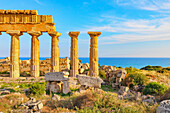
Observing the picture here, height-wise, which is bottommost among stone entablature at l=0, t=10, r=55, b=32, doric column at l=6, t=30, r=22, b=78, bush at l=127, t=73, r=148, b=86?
bush at l=127, t=73, r=148, b=86

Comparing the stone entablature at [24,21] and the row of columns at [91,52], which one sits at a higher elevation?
the stone entablature at [24,21]

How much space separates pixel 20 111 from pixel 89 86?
22.1 ft

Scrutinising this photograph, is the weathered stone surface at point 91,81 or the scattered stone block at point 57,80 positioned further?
the scattered stone block at point 57,80

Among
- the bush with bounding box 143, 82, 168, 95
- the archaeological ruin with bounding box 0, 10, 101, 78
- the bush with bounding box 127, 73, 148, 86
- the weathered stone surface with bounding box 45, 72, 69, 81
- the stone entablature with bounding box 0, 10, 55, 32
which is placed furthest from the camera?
the stone entablature with bounding box 0, 10, 55, 32

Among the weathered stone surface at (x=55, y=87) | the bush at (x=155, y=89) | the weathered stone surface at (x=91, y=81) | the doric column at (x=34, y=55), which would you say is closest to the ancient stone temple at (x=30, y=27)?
the doric column at (x=34, y=55)

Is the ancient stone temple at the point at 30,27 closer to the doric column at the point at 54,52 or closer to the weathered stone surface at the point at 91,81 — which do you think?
the doric column at the point at 54,52

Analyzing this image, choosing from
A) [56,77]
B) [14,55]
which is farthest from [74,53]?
[14,55]

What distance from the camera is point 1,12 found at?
19.6 metres

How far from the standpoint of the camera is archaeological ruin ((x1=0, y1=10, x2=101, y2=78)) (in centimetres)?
1953

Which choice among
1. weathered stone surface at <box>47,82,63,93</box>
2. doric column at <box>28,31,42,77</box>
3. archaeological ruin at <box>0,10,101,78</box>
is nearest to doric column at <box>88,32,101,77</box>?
archaeological ruin at <box>0,10,101,78</box>

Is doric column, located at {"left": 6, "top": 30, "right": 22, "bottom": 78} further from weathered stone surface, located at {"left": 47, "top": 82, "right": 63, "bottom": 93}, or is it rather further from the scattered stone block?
weathered stone surface, located at {"left": 47, "top": 82, "right": 63, "bottom": 93}

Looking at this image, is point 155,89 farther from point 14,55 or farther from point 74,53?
point 14,55

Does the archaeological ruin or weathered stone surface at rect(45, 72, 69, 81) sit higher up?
the archaeological ruin

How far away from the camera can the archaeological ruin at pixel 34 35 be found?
64.1ft
